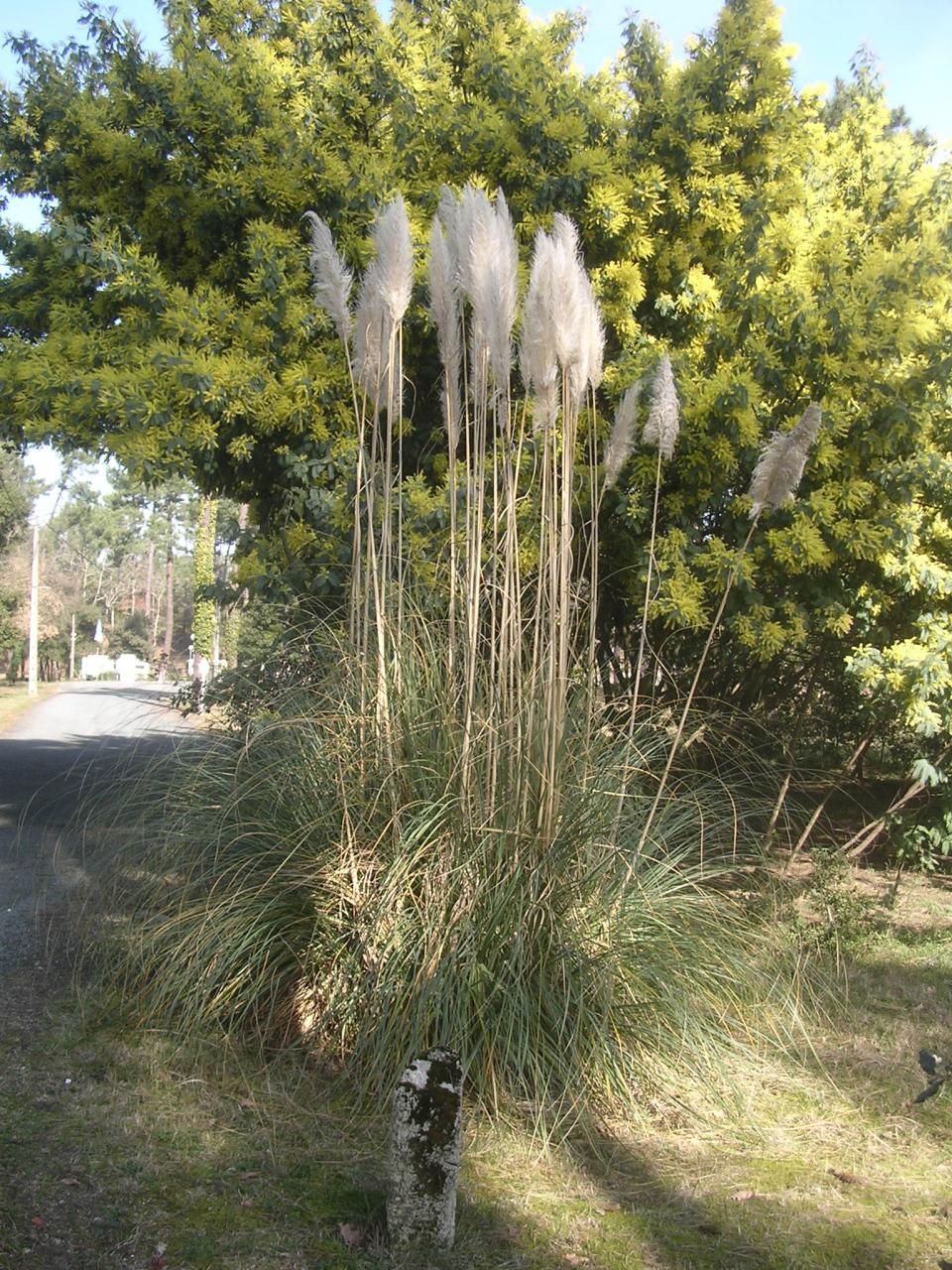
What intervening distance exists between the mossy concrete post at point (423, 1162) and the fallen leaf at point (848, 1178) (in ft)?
4.15

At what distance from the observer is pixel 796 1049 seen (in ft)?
13.8

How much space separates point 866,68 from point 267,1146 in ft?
31.0

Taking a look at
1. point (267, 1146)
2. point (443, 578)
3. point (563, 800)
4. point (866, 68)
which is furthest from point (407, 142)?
point (267, 1146)

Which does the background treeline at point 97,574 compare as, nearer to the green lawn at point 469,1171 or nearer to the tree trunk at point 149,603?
the tree trunk at point 149,603

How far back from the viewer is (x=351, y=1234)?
2887mm

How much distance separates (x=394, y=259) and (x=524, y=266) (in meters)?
3.08

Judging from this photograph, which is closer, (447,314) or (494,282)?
(494,282)

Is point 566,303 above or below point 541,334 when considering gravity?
above

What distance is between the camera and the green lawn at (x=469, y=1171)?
284 centimetres

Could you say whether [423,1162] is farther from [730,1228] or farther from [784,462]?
[784,462]

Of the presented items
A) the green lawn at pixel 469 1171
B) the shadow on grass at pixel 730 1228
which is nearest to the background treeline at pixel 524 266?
the green lawn at pixel 469 1171

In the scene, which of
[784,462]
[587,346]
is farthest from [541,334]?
[784,462]

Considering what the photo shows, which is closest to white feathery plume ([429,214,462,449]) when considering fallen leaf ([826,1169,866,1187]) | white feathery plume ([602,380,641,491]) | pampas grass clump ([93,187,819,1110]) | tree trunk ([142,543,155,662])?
pampas grass clump ([93,187,819,1110])

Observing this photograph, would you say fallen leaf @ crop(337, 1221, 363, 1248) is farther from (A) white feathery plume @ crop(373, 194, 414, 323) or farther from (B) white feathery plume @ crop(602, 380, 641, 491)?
(A) white feathery plume @ crop(373, 194, 414, 323)
